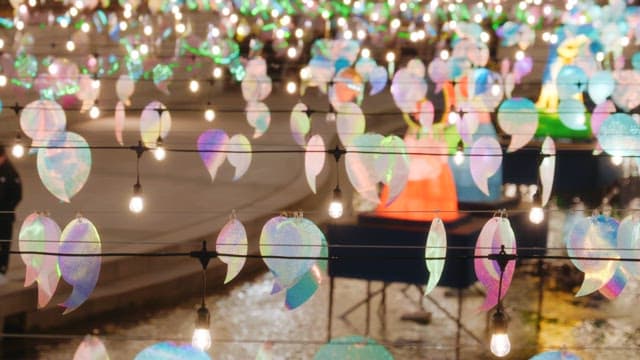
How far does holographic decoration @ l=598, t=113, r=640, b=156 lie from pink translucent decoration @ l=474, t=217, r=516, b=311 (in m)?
2.20

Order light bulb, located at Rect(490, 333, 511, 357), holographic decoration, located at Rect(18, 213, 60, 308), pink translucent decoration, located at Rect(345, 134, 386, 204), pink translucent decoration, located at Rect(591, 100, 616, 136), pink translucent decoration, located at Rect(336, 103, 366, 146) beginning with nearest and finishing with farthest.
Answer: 1. light bulb, located at Rect(490, 333, 511, 357)
2. holographic decoration, located at Rect(18, 213, 60, 308)
3. pink translucent decoration, located at Rect(345, 134, 386, 204)
4. pink translucent decoration, located at Rect(336, 103, 366, 146)
5. pink translucent decoration, located at Rect(591, 100, 616, 136)

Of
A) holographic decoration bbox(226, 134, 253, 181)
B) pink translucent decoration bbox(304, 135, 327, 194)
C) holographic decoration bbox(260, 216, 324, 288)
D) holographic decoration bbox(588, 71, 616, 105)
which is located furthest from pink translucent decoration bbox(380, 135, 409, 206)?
holographic decoration bbox(588, 71, 616, 105)

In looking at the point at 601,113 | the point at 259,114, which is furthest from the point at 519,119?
the point at 259,114

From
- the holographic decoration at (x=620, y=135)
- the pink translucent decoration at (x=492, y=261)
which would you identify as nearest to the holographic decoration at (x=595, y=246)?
the pink translucent decoration at (x=492, y=261)

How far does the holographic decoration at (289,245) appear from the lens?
15.3ft

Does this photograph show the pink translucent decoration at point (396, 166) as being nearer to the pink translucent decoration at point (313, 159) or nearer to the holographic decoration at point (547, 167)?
the pink translucent decoration at point (313, 159)

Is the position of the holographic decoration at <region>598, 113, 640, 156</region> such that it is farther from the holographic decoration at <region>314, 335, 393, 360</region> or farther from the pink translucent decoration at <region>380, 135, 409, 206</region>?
the holographic decoration at <region>314, 335, 393, 360</region>

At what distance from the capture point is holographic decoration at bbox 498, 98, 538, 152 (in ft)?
24.0

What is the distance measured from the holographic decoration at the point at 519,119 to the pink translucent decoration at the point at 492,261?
2696mm

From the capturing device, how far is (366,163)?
20.7 ft

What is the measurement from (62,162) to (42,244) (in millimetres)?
1193

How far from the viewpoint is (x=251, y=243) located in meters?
9.81

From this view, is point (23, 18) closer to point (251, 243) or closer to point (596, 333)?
point (251, 243)

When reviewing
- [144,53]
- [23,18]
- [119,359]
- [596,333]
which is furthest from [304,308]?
[23,18]
